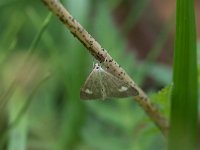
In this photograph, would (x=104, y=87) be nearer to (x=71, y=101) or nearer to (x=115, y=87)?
(x=115, y=87)

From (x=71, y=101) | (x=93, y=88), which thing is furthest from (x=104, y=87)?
(x=71, y=101)

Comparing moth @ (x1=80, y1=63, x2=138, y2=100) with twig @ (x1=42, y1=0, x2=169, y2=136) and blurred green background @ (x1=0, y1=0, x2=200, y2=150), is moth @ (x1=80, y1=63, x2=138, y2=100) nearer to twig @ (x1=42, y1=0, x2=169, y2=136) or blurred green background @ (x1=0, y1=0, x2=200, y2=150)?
twig @ (x1=42, y1=0, x2=169, y2=136)

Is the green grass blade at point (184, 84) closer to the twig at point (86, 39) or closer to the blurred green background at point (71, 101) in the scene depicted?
the twig at point (86, 39)

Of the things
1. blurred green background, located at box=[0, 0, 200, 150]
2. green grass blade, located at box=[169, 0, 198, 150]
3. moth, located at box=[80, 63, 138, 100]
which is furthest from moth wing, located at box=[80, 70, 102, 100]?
blurred green background, located at box=[0, 0, 200, 150]

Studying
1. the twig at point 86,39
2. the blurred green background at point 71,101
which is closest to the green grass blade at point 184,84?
the twig at point 86,39

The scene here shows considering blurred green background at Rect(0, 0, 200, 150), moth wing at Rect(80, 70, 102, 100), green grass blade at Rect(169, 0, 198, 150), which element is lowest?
green grass blade at Rect(169, 0, 198, 150)

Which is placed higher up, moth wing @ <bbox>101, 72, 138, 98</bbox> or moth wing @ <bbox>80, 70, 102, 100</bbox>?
moth wing @ <bbox>80, 70, 102, 100</bbox>

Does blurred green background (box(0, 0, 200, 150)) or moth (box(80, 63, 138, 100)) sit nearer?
moth (box(80, 63, 138, 100))

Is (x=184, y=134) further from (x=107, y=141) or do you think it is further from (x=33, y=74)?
(x=33, y=74)

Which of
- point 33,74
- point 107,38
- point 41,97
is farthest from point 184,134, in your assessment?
point 33,74
